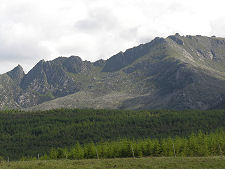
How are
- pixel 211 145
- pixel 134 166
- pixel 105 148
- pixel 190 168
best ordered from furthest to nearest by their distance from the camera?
pixel 105 148 → pixel 211 145 → pixel 134 166 → pixel 190 168

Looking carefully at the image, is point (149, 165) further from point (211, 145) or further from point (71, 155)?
point (71, 155)

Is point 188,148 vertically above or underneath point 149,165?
underneath

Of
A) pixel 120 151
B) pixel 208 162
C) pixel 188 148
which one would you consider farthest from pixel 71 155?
pixel 208 162

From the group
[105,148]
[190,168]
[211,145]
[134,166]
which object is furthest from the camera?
[105,148]

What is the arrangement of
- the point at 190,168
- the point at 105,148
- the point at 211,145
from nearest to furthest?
1. the point at 190,168
2. the point at 211,145
3. the point at 105,148

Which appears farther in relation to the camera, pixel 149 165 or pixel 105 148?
pixel 105 148

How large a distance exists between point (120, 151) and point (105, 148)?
1299 cm

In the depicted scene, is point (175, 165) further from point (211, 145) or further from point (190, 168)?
point (211, 145)

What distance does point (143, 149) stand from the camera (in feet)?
379

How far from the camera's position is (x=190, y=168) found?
46.5m

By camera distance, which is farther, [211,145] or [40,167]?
[211,145]

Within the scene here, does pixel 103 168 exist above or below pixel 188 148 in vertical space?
above

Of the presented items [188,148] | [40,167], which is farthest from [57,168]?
[188,148]

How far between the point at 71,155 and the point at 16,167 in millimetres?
78270
